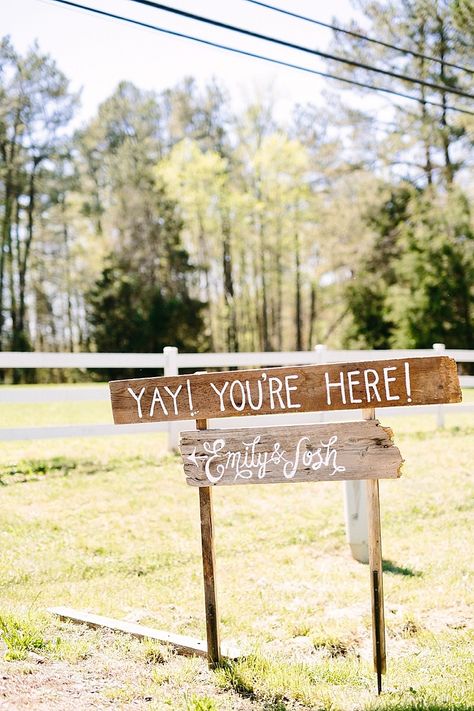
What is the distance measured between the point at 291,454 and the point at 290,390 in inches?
13.4

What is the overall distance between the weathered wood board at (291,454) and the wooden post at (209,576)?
105 millimetres

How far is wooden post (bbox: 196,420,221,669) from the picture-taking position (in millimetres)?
3725

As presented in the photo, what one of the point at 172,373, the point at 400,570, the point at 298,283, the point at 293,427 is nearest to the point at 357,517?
the point at 400,570

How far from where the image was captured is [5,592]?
4.88m

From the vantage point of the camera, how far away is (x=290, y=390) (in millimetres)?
3617

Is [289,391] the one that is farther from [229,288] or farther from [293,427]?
[229,288]

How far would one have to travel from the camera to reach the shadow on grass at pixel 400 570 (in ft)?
17.5

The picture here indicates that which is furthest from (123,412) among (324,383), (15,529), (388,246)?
(388,246)

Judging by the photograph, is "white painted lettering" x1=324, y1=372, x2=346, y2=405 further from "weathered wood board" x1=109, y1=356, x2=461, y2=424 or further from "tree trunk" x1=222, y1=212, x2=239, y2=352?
"tree trunk" x1=222, y1=212, x2=239, y2=352

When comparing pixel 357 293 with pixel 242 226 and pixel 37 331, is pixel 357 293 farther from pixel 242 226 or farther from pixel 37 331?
pixel 37 331

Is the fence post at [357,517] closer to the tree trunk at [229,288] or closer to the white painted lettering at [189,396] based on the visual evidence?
the white painted lettering at [189,396]

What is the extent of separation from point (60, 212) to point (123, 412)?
2930 centimetres

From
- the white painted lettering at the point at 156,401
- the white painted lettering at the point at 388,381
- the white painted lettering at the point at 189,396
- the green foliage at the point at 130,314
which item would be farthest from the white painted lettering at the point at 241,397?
the green foliage at the point at 130,314

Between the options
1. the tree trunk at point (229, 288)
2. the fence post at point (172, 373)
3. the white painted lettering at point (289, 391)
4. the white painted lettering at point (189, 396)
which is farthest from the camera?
the tree trunk at point (229, 288)
